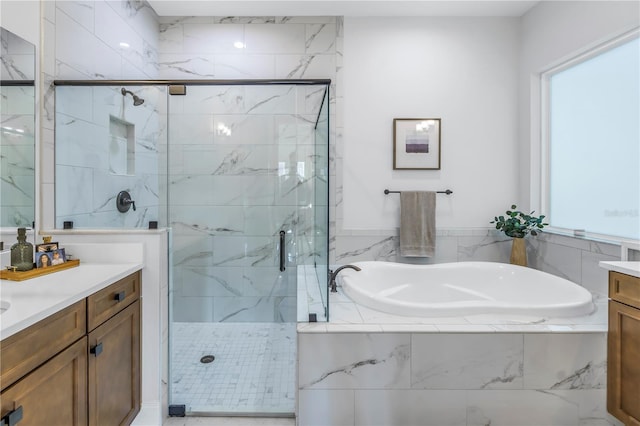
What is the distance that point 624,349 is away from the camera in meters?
1.50

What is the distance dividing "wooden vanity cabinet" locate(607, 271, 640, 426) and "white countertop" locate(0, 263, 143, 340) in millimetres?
2268

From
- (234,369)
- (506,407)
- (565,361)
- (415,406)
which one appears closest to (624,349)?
(565,361)

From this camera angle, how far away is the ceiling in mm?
2668

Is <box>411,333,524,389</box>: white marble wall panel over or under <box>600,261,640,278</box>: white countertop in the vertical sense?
under

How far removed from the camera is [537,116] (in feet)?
9.13

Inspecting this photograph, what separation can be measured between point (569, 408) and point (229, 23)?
3.50 m

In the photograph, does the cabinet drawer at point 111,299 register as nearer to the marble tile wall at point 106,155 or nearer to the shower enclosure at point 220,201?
the shower enclosure at point 220,201

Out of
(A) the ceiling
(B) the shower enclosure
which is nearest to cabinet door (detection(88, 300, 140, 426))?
(B) the shower enclosure

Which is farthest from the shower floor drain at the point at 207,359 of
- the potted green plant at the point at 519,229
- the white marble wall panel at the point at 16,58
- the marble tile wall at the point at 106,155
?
the potted green plant at the point at 519,229

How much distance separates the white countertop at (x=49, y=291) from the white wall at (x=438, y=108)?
187cm

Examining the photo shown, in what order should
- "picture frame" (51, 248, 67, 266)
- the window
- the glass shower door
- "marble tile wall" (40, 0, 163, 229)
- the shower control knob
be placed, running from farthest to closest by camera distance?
the glass shower door → the shower control knob → the window → "marble tile wall" (40, 0, 163, 229) → "picture frame" (51, 248, 67, 266)

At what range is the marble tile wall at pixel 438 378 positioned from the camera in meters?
1.60

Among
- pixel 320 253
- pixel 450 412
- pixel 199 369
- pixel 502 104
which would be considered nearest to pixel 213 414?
pixel 199 369

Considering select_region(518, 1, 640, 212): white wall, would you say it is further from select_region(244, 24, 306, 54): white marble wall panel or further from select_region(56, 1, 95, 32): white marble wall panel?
select_region(56, 1, 95, 32): white marble wall panel
